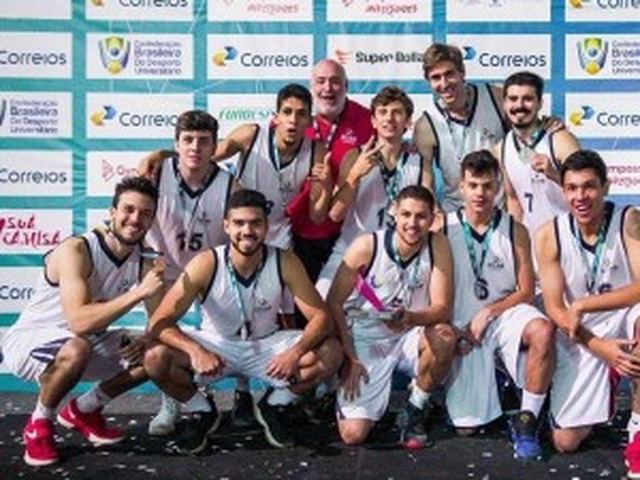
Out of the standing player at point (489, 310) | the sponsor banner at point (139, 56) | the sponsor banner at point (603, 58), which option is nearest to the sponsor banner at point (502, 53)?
the sponsor banner at point (603, 58)

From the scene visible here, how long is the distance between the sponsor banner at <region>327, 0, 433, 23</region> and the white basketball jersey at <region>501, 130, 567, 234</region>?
1.05m

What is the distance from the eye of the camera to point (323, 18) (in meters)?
5.82

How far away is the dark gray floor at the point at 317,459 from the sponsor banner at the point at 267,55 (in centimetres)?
214

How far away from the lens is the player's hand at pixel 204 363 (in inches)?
175

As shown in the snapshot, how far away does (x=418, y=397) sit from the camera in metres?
4.77

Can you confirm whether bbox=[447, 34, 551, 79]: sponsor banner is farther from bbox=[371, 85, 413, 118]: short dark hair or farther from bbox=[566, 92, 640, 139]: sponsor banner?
bbox=[371, 85, 413, 118]: short dark hair

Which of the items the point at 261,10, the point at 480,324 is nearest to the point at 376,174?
the point at 480,324

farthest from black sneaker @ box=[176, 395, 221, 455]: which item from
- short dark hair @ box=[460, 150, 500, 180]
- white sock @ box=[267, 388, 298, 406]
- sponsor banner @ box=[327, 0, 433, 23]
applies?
sponsor banner @ box=[327, 0, 433, 23]

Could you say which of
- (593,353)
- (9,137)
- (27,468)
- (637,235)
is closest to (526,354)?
(593,353)

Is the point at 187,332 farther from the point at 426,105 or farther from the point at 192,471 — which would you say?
the point at 426,105

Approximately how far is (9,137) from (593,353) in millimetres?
3591

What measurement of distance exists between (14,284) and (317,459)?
2.47m

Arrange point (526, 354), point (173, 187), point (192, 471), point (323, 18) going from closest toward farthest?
point (192, 471), point (526, 354), point (173, 187), point (323, 18)

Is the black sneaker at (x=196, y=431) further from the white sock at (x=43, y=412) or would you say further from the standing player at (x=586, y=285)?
the standing player at (x=586, y=285)
